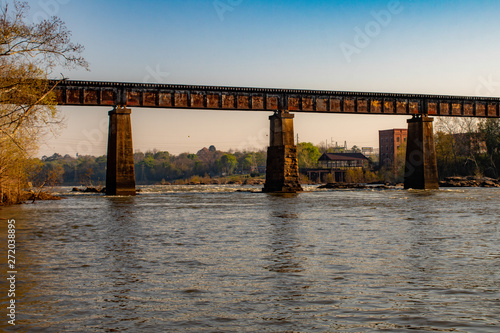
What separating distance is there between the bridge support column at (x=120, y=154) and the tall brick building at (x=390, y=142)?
13321 cm

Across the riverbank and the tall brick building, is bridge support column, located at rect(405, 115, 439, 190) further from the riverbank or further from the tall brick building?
the tall brick building

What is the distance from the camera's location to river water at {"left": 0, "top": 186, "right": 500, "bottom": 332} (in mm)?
7742

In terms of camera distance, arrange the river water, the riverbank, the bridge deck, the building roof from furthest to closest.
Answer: the building roof, the riverbank, the bridge deck, the river water

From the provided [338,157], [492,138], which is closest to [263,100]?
[492,138]

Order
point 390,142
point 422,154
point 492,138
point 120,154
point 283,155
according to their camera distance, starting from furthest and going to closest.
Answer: point 390,142, point 492,138, point 422,154, point 283,155, point 120,154

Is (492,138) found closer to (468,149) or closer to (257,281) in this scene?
(468,149)

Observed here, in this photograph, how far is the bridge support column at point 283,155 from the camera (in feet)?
181

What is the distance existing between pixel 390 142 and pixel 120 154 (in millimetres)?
143538

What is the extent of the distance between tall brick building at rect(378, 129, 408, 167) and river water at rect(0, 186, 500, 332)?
160311 mm

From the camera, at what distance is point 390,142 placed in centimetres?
18050

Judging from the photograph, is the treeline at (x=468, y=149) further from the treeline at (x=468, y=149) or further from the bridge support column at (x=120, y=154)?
the bridge support column at (x=120, y=154)

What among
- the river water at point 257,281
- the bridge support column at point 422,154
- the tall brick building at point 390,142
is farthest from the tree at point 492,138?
the river water at point 257,281

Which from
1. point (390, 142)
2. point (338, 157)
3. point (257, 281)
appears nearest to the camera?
point (257, 281)

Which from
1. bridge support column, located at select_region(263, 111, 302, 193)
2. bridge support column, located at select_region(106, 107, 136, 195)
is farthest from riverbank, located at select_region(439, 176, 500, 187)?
bridge support column, located at select_region(106, 107, 136, 195)
